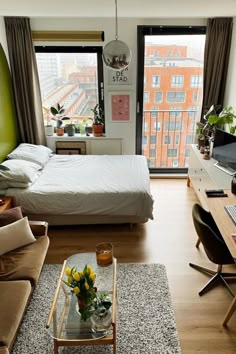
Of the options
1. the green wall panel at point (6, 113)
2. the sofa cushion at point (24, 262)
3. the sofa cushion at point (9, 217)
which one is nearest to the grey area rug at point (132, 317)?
the sofa cushion at point (24, 262)

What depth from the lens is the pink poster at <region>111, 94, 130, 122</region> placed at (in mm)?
4496

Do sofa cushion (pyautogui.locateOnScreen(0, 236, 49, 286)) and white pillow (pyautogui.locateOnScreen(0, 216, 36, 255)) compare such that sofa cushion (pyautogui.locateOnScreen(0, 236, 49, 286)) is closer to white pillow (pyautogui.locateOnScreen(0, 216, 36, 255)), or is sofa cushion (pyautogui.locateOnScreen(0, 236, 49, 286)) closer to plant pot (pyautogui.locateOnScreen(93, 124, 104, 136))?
white pillow (pyautogui.locateOnScreen(0, 216, 36, 255))

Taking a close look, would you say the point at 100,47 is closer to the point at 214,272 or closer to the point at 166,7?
the point at 166,7

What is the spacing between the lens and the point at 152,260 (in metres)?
2.91

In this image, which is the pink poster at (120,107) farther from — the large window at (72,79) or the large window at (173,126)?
the large window at (173,126)

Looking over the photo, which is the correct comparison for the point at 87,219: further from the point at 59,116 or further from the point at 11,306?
the point at 59,116

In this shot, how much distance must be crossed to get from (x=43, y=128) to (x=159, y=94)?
2010mm

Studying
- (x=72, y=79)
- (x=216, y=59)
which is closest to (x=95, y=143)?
(x=72, y=79)

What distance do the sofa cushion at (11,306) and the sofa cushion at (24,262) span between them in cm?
8

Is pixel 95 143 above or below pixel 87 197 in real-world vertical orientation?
above

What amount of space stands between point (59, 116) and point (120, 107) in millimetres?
1055

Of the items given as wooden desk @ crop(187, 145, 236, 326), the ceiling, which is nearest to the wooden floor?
wooden desk @ crop(187, 145, 236, 326)

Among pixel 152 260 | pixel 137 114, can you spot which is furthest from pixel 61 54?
pixel 152 260

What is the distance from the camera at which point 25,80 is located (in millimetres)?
4148
